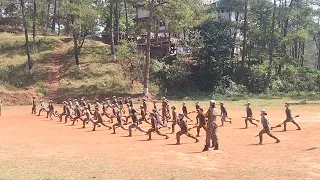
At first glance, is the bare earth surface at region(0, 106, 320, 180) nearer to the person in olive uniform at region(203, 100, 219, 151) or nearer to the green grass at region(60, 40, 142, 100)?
the person in olive uniform at region(203, 100, 219, 151)

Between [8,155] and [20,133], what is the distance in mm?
6887

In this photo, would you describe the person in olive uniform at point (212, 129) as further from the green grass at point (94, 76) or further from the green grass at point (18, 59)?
the green grass at point (18, 59)

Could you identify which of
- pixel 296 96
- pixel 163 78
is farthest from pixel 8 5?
pixel 296 96

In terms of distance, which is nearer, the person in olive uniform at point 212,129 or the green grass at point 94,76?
the person in olive uniform at point 212,129

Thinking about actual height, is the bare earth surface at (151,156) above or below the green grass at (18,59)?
below

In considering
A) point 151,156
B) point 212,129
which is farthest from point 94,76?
point 151,156

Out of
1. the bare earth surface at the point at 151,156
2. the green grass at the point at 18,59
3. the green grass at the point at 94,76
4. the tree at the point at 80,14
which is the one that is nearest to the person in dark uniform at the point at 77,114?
the bare earth surface at the point at 151,156

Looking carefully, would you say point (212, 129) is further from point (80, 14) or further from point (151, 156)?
point (80, 14)

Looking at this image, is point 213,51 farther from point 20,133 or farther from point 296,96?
point 20,133

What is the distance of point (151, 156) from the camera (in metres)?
15.6

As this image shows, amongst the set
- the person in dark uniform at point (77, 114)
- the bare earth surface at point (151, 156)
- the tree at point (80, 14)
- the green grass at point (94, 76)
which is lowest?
the bare earth surface at point (151, 156)

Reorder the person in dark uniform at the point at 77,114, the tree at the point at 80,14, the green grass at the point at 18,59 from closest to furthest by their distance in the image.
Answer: the person in dark uniform at the point at 77,114 → the tree at the point at 80,14 → the green grass at the point at 18,59

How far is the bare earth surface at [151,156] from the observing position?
495 inches

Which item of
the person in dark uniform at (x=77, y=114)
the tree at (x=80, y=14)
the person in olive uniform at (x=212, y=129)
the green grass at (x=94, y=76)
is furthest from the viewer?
the tree at (x=80, y=14)
